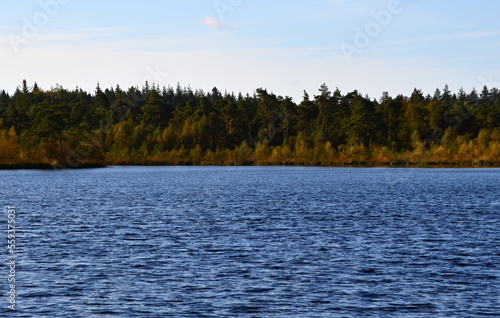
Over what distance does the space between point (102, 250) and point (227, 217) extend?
21259mm

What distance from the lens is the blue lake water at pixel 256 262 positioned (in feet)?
84.3

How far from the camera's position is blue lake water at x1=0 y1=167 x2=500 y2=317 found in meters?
25.7

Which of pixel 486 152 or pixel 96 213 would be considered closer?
pixel 96 213

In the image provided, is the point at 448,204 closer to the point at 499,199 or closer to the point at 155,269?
the point at 499,199

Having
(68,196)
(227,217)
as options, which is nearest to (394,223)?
(227,217)

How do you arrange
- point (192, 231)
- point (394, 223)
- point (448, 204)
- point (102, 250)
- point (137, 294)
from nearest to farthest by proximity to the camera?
point (137, 294) < point (102, 250) < point (192, 231) < point (394, 223) < point (448, 204)

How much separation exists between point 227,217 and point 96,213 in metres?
12.5

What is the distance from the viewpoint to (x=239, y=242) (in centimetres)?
4238

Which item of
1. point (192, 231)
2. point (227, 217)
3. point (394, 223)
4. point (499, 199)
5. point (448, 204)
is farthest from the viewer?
point (499, 199)

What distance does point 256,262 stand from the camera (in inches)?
1375

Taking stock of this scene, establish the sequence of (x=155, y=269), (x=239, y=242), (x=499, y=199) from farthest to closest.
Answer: (x=499, y=199) → (x=239, y=242) → (x=155, y=269)

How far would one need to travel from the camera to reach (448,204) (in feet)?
243

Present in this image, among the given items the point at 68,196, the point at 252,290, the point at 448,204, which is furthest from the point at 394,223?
the point at 68,196

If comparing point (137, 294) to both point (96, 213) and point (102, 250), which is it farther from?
point (96, 213)
